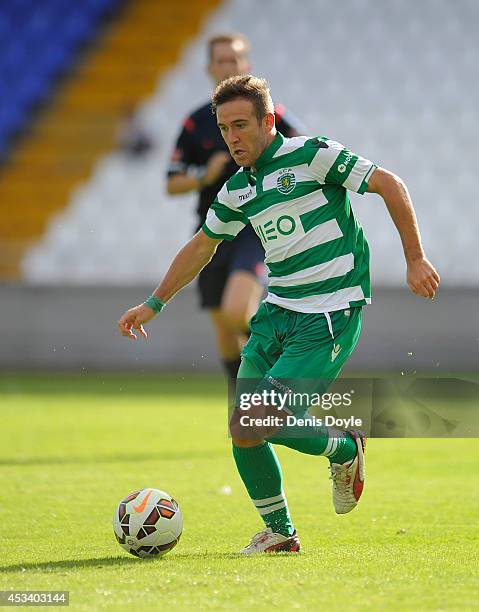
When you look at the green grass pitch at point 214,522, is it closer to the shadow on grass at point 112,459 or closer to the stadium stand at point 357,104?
the shadow on grass at point 112,459

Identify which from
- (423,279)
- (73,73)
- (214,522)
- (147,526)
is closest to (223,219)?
(423,279)

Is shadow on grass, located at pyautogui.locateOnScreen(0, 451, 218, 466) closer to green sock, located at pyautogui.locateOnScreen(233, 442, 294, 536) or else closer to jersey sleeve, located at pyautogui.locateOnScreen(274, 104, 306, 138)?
jersey sleeve, located at pyautogui.locateOnScreen(274, 104, 306, 138)

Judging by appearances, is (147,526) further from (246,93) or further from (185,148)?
(185,148)

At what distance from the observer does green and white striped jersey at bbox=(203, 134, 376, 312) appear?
427 cm

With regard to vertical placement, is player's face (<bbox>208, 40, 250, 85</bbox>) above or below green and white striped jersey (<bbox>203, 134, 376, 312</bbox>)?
above

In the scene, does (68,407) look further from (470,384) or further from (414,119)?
(414,119)

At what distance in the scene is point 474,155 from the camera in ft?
50.5

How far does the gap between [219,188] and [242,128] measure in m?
3.24

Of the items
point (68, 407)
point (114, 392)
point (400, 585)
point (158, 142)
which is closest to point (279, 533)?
point (400, 585)

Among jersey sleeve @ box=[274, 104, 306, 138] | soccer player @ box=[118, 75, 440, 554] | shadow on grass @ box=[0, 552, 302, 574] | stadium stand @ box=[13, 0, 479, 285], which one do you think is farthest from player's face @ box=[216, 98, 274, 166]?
stadium stand @ box=[13, 0, 479, 285]

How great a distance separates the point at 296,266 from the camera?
4.31 meters

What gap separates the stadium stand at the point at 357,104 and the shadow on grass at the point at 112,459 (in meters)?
7.58

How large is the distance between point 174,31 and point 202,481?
10.7 metres

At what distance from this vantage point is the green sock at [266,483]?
4266mm
